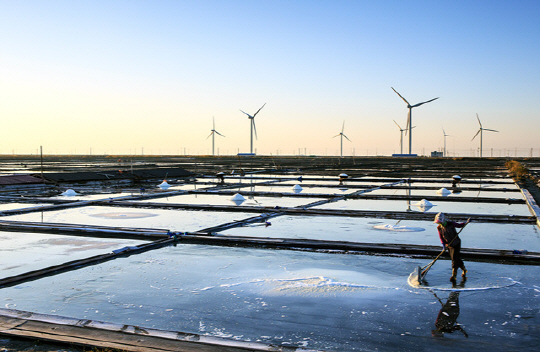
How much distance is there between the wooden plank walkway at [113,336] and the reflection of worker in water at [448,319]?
2.19 metres

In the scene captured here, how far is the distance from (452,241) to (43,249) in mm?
9951

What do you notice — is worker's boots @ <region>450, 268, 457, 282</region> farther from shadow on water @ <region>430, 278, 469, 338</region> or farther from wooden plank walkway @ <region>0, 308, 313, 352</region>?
wooden plank walkway @ <region>0, 308, 313, 352</region>

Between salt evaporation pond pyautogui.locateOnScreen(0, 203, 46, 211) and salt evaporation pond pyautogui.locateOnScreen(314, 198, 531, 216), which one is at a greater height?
salt evaporation pond pyautogui.locateOnScreen(0, 203, 46, 211)

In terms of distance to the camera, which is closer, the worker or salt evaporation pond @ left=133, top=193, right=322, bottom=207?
the worker

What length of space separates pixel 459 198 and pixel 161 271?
21.7 m

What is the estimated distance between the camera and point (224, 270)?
11.1m

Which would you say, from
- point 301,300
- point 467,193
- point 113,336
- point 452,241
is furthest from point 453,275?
point 467,193

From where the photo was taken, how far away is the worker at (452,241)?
1031 cm

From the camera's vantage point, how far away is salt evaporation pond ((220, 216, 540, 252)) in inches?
580

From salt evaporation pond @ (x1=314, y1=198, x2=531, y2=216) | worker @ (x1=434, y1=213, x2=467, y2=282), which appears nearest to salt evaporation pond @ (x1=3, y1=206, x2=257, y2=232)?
salt evaporation pond @ (x1=314, y1=198, x2=531, y2=216)

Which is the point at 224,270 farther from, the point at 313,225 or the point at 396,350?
the point at 313,225

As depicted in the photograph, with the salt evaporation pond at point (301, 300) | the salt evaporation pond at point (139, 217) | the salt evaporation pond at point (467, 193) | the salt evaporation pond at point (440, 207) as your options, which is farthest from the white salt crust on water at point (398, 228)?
the salt evaporation pond at point (467, 193)

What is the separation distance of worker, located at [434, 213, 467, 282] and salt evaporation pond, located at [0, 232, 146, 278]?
26.2 feet

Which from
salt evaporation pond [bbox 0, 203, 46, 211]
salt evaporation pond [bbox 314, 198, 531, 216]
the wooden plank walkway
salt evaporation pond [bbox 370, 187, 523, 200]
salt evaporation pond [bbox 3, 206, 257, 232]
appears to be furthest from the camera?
salt evaporation pond [bbox 370, 187, 523, 200]
